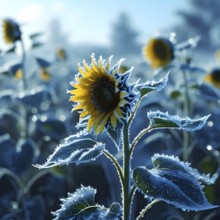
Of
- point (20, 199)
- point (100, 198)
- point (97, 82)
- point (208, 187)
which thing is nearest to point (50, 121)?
point (20, 199)

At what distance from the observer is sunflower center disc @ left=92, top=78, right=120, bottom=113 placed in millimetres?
1180

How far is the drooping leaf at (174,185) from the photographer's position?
105 cm

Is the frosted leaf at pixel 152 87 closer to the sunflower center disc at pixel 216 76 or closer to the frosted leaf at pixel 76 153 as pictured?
the frosted leaf at pixel 76 153

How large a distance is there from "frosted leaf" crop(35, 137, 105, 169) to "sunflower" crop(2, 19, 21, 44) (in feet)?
4.52

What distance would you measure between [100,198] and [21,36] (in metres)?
0.92

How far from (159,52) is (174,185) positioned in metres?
1.56

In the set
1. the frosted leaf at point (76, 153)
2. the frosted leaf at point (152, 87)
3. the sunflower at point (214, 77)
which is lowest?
the frosted leaf at point (76, 153)

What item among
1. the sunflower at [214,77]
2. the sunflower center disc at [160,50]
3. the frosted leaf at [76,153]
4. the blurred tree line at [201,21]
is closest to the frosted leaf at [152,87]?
the frosted leaf at [76,153]

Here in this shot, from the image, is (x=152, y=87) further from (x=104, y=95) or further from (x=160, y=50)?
(x=160, y=50)

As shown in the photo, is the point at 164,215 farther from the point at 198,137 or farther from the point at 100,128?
the point at 100,128

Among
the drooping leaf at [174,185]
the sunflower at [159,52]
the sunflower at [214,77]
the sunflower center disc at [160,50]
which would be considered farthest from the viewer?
the sunflower at [214,77]

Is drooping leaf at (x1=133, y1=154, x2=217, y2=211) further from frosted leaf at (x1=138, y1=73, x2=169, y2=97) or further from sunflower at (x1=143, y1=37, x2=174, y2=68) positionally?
sunflower at (x1=143, y1=37, x2=174, y2=68)

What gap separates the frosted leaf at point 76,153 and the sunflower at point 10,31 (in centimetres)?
138

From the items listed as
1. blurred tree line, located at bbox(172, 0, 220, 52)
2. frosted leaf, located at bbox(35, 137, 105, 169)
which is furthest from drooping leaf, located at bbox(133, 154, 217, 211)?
blurred tree line, located at bbox(172, 0, 220, 52)
